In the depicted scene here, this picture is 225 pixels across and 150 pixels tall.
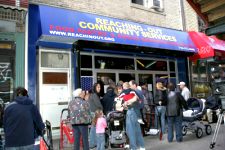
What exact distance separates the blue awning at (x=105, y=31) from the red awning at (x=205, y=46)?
1.06ft

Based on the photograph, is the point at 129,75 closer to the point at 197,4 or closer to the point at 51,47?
the point at 51,47

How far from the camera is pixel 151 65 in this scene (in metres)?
13.8

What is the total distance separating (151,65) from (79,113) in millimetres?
7386

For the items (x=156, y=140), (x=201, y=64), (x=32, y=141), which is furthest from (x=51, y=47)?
(x=201, y=64)

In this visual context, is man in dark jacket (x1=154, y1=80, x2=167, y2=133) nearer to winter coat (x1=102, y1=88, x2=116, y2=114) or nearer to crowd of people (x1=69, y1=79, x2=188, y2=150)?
crowd of people (x1=69, y1=79, x2=188, y2=150)

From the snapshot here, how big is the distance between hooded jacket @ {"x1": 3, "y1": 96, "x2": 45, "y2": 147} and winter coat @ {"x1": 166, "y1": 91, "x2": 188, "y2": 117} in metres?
4.88

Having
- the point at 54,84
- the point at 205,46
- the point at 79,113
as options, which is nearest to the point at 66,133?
the point at 79,113

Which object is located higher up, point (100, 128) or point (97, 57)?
point (97, 57)

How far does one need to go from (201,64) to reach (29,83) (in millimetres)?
9818

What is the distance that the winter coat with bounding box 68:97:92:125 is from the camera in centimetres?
700

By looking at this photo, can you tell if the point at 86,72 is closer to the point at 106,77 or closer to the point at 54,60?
the point at 106,77

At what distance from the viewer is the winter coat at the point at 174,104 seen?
8867 mm

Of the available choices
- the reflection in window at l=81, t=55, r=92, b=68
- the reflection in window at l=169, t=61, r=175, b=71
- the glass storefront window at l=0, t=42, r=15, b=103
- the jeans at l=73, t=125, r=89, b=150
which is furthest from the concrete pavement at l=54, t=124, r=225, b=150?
the reflection in window at l=169, t=61, r=175, b=71

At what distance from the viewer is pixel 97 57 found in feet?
38.9
